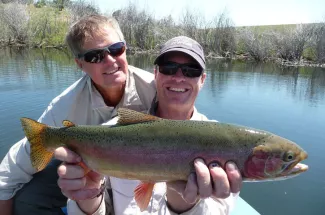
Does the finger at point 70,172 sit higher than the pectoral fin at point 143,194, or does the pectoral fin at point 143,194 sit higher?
the finger at point 70,172

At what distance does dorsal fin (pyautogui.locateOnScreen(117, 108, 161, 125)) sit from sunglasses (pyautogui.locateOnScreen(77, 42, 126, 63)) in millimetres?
1318

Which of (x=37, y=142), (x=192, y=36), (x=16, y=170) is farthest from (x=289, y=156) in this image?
(x=192, y=36)

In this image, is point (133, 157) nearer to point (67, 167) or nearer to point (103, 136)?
point (103, 136)

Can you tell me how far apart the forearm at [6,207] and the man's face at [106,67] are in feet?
5.86

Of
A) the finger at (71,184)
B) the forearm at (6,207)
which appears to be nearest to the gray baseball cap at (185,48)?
the finger at (71,184)

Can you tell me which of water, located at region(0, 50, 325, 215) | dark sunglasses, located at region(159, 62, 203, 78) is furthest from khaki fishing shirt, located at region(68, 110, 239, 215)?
water, located at region(0, 50, 325, 215)

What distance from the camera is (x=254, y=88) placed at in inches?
802

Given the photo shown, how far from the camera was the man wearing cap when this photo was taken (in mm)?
2277

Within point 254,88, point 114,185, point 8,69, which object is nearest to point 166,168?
point 114,185

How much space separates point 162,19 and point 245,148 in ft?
170

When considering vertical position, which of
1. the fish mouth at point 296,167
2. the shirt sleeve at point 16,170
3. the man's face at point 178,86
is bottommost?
the shirt sleeve at point 16,170

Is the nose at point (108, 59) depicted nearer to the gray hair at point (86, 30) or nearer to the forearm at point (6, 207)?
the gray hair at point (86, 30)

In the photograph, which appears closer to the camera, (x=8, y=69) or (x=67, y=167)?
(x=67, y=167)

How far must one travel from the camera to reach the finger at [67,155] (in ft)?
8.25
